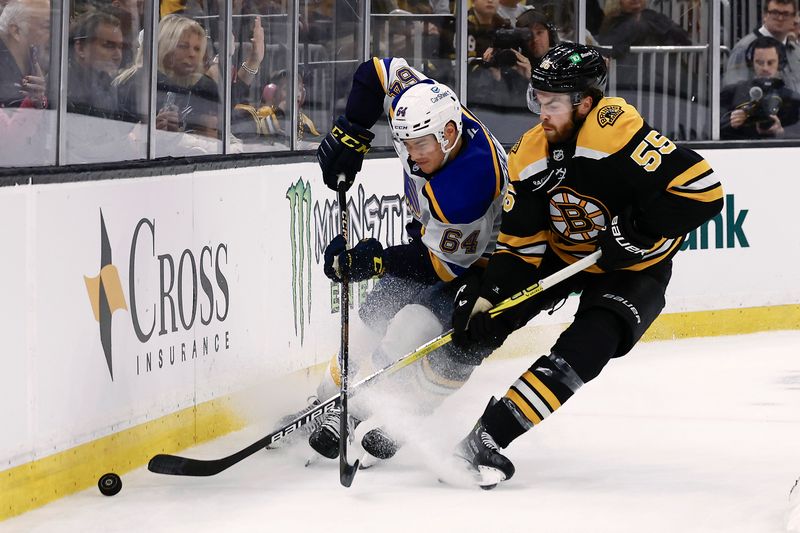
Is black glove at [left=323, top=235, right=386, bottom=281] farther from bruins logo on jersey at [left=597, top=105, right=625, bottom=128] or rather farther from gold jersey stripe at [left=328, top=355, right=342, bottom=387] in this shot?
bruins logo on jersey at [left=597, top=105, right=625, bottom=128]

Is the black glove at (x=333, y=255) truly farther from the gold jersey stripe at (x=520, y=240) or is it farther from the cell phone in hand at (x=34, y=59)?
the cell phone in hand at (x=34, y=59)

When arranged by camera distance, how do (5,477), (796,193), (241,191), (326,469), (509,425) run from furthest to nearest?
(796,193), (241,191), (326,469), (509,425), (5,477)

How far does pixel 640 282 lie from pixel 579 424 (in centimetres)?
100

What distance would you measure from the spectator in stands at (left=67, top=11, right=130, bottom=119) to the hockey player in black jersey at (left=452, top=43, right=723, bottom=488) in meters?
1.16

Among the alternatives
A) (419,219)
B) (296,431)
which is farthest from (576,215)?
(296,431)

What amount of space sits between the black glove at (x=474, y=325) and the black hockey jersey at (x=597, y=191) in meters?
0.06

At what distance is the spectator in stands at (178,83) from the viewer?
4391 millimetres

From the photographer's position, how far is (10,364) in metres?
3.39

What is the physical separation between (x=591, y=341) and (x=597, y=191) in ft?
1.27

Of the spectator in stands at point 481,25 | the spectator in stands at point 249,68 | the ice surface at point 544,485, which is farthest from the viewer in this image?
the spectator in stands at point 481,25

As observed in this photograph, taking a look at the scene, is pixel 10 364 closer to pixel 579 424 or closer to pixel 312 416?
pixel 312 416

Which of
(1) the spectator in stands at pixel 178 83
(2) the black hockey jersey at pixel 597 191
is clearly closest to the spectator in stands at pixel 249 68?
(1) the spectator in stands at pixel 178 83

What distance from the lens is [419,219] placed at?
165 inches

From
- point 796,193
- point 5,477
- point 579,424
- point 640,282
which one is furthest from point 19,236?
point 796,193
